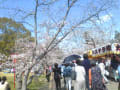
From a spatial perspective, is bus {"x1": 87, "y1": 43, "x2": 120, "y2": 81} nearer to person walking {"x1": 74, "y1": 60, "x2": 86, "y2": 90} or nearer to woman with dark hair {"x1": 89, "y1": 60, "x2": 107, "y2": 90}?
person walking {"x1": 74, "y1": 60, "x2": 86, "y2": 90}

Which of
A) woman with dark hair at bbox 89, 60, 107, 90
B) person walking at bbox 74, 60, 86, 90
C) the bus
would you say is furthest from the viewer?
the bus

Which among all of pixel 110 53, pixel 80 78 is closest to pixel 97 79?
pixel 80 78

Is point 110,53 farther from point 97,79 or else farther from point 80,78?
point 97,79

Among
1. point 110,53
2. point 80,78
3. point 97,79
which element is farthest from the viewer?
point 110,53

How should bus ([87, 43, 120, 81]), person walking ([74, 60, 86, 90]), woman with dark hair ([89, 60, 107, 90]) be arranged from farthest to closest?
bus ([87, 43, 120, 81]), person walking ([74, 60, 86, 90]), woman with dark hair ([89, 60, 107, 90])

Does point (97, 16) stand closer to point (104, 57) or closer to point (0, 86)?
point (0, 86)

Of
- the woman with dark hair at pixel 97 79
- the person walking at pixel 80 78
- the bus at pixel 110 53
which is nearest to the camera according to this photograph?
the woman with dark hair at pixel 97 79

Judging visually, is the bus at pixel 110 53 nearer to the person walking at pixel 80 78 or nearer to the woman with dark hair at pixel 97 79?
the person walking at pixel 80 78

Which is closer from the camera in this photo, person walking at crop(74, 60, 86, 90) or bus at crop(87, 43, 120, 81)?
person walking at crop(74, 60, 86, 90)

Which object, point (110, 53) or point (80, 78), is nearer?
point (80, 78)

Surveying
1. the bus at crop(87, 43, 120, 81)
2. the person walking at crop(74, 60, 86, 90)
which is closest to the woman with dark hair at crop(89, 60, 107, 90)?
the person walking at crop(74, 60, 86, 90)

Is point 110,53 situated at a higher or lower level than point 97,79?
higher

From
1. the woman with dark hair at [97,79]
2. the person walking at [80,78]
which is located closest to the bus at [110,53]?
the person walking at [80,78]

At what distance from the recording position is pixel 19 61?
18875 millimetres
